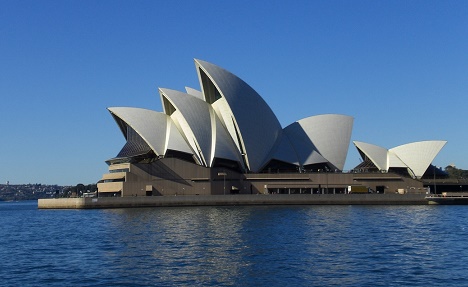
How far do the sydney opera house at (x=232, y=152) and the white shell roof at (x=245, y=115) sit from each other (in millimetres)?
134

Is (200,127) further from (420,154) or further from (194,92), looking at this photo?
(420,154)

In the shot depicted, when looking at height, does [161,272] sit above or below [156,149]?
below

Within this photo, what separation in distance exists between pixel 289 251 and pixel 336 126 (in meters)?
56.9

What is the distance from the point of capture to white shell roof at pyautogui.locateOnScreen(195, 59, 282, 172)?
6975 centimetres

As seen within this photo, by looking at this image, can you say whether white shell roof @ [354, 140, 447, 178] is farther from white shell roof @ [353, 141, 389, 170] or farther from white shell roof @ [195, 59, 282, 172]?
white shell roof @ [195, 59, 282, 172]

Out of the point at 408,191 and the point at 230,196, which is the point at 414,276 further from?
the point at 408,191

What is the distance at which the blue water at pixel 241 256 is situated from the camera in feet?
63.0

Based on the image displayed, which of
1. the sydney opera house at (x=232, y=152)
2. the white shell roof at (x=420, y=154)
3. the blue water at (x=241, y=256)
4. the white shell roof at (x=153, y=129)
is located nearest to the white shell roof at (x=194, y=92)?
the sydney opera house at (x=232, y=152)

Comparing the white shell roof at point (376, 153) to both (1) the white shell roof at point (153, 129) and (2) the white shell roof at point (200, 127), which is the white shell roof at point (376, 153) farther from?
(1) the white shell roof at point (153, 129)

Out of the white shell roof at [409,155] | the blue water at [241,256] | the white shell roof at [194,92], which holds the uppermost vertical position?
the white shell roof at [194,92]

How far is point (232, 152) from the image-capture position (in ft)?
239

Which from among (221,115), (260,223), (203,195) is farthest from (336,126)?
(260,223)

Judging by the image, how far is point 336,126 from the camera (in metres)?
80.0

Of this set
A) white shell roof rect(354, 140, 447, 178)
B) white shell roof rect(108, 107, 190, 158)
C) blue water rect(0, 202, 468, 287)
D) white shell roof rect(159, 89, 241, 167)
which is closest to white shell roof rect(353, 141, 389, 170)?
white shell roof rect(354, 140, 447, 178)
